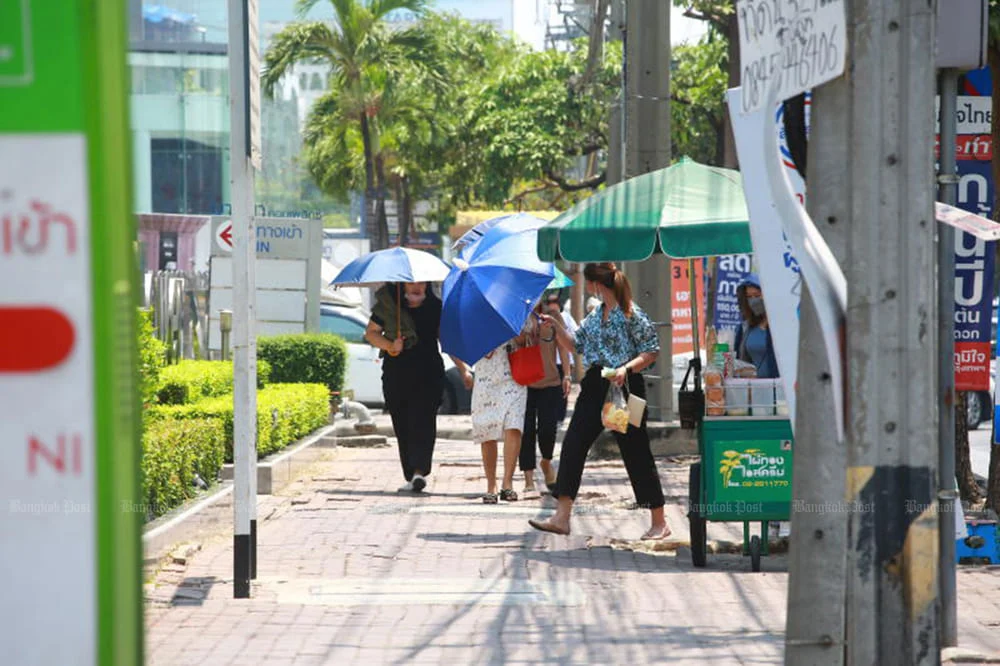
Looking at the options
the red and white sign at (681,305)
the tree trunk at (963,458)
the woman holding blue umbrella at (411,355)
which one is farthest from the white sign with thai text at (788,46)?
the red and white sign at (681,305)

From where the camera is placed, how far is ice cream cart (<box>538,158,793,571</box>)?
8.84 m

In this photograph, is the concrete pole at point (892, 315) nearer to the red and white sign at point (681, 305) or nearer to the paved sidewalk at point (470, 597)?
the paved sidewalk at point (470, 597)

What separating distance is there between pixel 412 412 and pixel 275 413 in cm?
157

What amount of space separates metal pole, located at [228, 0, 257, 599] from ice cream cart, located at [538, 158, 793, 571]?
252 centimetres

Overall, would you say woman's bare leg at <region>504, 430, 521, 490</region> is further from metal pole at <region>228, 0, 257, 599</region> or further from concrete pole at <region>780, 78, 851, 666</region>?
concrete pole at <region>780, 78, 851, 666</region>

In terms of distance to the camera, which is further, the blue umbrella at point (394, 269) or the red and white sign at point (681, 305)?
the red and white sign at point (681, 305)

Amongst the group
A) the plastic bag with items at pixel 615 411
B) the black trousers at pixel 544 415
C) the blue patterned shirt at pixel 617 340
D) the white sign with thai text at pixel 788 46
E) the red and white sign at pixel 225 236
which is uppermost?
the white sign with thai text at pixel 788 46

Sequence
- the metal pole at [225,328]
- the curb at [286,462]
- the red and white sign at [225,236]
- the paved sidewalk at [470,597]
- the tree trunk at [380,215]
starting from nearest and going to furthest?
the paved sidewalk at [470,597]
the curb at [286,462]
the metal pole at [225,328]
the red and white sign at [225,236]
the tree trunk at [380,215]

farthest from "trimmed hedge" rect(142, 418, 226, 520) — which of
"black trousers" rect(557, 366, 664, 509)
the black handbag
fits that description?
the black handbag

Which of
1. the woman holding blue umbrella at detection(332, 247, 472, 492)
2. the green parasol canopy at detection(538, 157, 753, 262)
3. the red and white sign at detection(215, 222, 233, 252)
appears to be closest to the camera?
the green parasol canopy at detection(538, 157, 753, 262)

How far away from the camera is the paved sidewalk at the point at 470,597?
6.73 m

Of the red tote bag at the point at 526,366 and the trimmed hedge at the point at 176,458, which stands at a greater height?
the red tote bag at the point at 526,366

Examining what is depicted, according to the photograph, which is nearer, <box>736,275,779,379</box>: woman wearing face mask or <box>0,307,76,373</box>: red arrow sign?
<box>0,307,76,373</box>: red arrow sign

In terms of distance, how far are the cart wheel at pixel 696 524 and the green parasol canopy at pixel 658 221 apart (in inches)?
53.9
